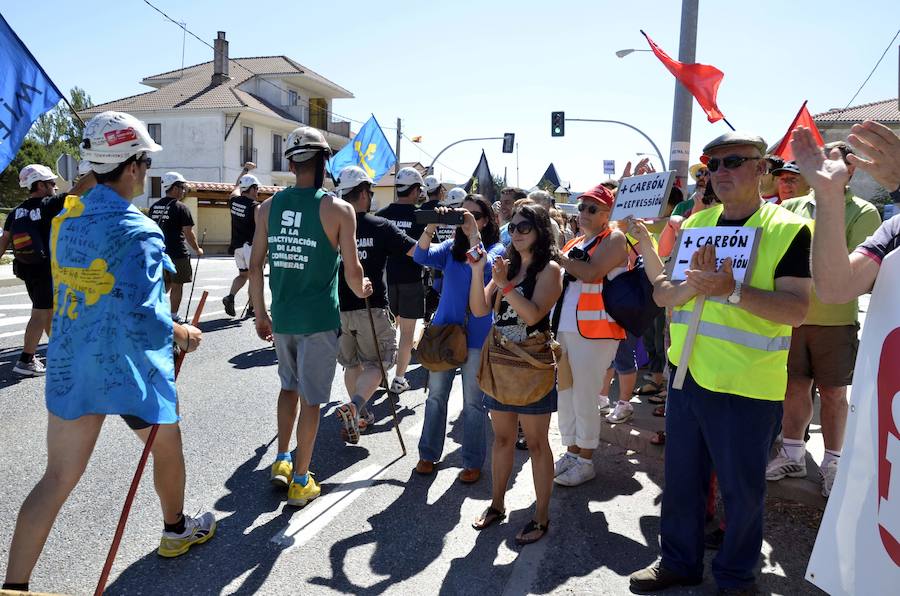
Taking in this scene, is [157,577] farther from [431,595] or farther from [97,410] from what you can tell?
[431,595]

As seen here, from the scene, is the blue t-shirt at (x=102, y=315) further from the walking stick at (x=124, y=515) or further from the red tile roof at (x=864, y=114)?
the red tile roof at (x=864, y=114)

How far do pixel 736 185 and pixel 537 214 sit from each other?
1.12m

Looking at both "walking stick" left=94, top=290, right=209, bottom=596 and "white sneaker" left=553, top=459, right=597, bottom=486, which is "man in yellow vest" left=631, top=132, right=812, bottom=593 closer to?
"white sneaker" left=553, top=459, right=597, bottom=486

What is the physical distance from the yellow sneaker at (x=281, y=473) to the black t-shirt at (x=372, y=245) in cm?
142

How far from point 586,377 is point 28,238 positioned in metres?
5.53

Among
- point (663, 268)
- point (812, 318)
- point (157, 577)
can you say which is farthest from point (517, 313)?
point (157, 577)

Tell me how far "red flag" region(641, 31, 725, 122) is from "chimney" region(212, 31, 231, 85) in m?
40.6

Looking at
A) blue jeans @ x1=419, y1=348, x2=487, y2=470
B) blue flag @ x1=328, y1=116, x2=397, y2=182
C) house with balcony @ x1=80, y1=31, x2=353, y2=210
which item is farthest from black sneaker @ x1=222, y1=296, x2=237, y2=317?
house with balcony @ x1=80, y1=31, x2=353, y2=210

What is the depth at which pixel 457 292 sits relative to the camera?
14.6 ft

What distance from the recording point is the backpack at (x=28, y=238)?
20.8 ft

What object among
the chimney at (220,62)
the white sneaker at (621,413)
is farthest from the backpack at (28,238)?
the chimney at (220,62)

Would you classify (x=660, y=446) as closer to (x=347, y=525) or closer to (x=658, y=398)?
(x=658, y=398)

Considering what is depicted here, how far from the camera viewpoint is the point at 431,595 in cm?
302

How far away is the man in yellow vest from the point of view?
8.89 ft
